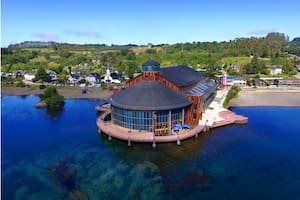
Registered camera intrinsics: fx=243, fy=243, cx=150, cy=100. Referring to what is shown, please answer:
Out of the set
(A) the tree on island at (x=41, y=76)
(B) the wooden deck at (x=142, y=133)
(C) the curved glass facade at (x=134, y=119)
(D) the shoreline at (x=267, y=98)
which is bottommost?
(B) the wooden deck at (x=142, y=133)

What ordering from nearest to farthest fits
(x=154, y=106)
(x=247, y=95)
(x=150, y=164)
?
1. (x=150, y=164)
2. (x=154, y=106)
3. (x=247, y=95)

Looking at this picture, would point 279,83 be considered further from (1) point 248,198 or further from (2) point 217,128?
(1) point 248,198

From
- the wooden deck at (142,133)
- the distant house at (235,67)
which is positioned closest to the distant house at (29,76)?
the wooden deck at (142,133)

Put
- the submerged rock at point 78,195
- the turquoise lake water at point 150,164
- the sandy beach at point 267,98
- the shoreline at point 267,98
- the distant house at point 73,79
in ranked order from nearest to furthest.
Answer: the submerged rock at point 78,195, the turquoise lake water at point 150,164, the shoreline at point 267,98, the sandy beach at point 267,98, the distant house at point 73,79

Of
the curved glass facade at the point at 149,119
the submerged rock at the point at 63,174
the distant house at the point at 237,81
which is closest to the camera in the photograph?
the submerged rock at the point at 63,174

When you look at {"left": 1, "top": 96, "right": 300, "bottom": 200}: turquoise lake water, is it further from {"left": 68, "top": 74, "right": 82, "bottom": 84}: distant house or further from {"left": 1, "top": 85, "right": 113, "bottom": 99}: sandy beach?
{"left": 68, "top": 74, "right": 82, "bottom": 84}: distant house

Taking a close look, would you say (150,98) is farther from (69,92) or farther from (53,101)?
(69,92)

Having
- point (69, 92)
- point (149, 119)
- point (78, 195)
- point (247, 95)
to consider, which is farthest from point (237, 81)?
point (78, 195)

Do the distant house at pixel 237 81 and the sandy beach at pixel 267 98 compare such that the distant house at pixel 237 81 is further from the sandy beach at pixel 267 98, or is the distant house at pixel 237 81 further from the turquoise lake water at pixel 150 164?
the turquoise lake water at pixel 150 164
